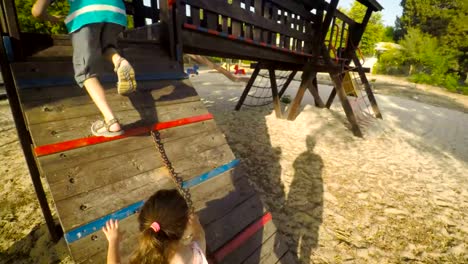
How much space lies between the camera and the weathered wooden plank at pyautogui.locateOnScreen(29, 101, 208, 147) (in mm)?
1813

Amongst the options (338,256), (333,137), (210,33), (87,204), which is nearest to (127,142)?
(87,204)

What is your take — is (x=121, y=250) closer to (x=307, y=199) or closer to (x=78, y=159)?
(x=78, y=159)

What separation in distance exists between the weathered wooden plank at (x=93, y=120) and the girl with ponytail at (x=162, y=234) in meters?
0.82

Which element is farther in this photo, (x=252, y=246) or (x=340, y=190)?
(x=340, y=190)

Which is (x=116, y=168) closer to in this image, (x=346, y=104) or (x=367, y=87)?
(x=346, y=104)

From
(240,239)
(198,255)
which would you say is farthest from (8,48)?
(240,239)

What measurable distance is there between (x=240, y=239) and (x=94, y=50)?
2004 millimetres

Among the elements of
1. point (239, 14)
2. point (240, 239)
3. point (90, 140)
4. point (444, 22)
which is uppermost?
point (444, 22)

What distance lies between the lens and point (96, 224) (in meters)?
1.65

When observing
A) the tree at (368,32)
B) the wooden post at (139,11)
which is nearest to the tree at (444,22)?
the tree at (368,32)

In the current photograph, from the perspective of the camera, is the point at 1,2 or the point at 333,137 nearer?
the point at 1,2

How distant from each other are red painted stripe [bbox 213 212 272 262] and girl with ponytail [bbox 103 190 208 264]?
46 centimetres

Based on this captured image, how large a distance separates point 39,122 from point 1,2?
1.08 metres

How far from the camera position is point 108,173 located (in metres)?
1.88
